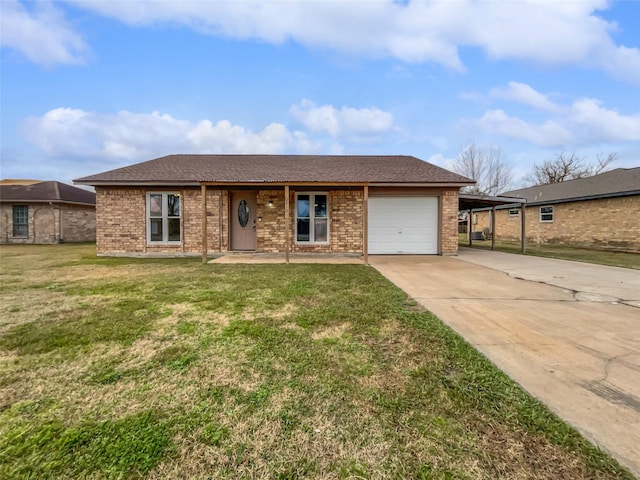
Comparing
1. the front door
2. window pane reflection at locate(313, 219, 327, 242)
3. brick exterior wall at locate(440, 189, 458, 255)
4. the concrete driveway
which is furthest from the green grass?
the front door

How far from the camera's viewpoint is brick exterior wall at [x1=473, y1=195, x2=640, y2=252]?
13641mm

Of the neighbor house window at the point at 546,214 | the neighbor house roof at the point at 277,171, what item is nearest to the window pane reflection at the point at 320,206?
the neighbor house roof at the point at 277,171

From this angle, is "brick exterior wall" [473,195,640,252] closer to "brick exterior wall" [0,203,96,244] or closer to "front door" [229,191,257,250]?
"front door" [229,191,257,250]

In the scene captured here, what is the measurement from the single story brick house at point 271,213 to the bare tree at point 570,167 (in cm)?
3153

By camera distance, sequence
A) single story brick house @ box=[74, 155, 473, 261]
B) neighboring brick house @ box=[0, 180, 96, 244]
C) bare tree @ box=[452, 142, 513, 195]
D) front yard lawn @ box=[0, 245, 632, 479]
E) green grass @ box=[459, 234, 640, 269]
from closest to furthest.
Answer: front yard lawn @ box=[0, 245, 632, 479] < green grass @ box=[459, 234, 640, 269] < single story brick house @ box=[74, 155, 473, 261] < neighboring brick house @ box=[0, 180, 96, 244] < bare tree @ box=[452, 142, 513, 195]

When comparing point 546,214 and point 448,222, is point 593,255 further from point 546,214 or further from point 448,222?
point 546,214

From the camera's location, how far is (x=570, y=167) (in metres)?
33.6

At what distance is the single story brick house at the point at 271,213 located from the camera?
35.0 feet

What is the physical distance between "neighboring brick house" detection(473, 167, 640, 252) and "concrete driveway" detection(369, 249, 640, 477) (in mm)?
9288

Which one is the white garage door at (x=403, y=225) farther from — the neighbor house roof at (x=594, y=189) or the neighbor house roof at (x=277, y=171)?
the neighbor house roof at (x=594, y=189)

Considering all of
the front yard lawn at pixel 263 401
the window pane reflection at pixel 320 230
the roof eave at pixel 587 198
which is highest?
the roof eave at pixel 587 198

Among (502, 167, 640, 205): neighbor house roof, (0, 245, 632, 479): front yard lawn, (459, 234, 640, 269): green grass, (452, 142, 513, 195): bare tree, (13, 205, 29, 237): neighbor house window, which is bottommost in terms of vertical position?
(0, 245, 632, 479): front yard lawn

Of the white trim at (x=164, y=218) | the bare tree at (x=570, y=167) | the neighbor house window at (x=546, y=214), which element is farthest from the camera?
the bare tree at (x=570, y=167)

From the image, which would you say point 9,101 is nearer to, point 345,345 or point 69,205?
point 69,205
